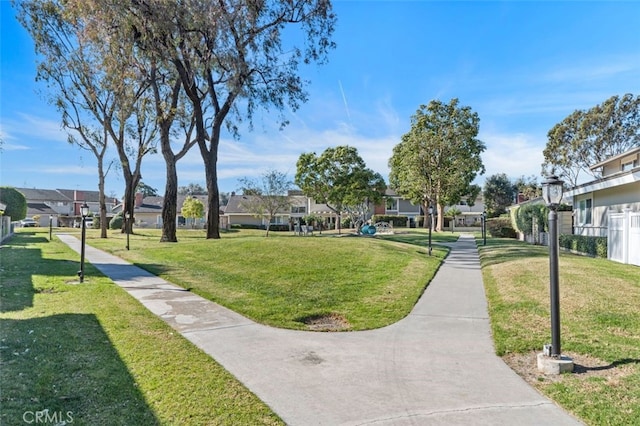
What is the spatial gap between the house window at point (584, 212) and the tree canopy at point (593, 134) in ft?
53.2

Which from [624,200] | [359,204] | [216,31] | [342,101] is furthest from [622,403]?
[359,204]

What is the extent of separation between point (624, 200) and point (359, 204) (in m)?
26.7

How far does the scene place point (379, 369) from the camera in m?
4.71

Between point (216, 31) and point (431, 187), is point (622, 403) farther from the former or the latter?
point (431, 187)

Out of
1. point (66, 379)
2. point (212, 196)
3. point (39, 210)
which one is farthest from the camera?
point (39, 210)

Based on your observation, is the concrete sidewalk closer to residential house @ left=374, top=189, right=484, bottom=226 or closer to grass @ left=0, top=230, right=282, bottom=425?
grass @ left=0, top=230, right=282, bottom=425

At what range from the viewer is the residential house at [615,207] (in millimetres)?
12625

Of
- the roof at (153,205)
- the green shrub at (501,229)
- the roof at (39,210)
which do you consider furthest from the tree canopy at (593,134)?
the roof at (39,210)

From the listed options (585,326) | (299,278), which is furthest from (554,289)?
(299,278)

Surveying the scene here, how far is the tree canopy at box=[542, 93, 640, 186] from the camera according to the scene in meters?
36.5

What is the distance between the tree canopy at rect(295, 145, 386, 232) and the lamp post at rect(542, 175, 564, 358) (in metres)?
33.9

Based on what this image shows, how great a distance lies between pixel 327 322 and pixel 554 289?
3537mm

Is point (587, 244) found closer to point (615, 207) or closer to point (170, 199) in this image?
point (615, 207)

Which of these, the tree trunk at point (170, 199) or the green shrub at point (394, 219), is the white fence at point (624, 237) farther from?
the green shrub at point (394, 219)
